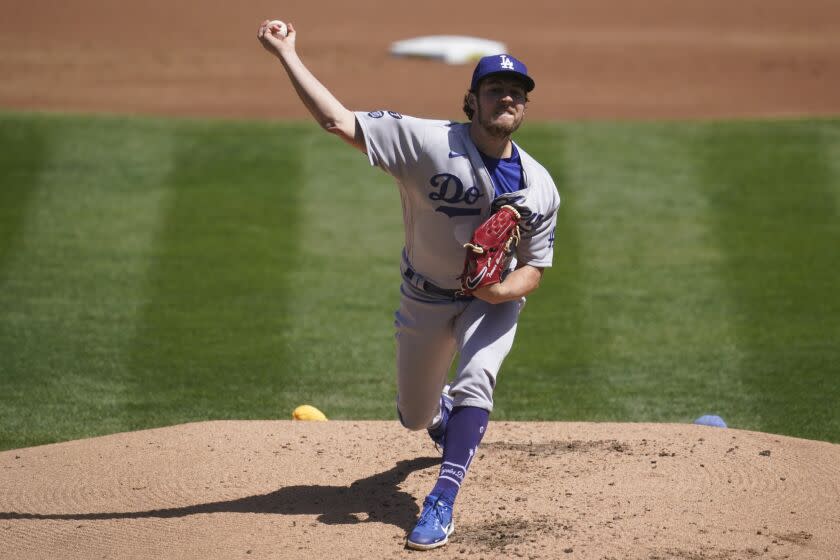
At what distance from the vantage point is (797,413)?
716 cm

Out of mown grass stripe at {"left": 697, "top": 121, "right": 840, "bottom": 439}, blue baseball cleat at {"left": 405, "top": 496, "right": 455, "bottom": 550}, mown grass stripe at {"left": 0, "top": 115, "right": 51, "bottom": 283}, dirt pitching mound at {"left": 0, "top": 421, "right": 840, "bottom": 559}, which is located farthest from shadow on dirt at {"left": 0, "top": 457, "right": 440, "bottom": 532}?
mown grass stripe at {"left": 0, "top": 115, "right": 51, "bottom": 283}

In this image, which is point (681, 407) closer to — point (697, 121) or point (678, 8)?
point (697, 121)

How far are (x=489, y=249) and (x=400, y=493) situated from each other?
128 cm

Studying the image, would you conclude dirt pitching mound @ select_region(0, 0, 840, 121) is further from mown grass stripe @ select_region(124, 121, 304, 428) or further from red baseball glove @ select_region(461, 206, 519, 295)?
red baseball glove @ select_region(461, 206, 519, 295)

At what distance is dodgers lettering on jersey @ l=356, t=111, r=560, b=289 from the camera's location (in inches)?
A: 186

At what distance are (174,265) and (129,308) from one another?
82 cm

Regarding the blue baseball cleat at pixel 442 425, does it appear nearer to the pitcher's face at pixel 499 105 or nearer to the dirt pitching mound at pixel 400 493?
the dirt pitching mound at pixel 400 493

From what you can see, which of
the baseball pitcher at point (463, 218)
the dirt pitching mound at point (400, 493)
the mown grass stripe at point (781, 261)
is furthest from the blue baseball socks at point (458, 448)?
the mown grass stripe at point (781, 261)

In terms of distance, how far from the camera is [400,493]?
5.24 meters

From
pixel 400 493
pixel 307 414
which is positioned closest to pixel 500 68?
pixel 400 493

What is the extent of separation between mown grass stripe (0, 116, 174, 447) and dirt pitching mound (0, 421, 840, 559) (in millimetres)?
1231

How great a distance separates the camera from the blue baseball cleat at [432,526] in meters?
4.52

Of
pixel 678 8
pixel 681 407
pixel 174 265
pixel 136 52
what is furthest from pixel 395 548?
pixel 678 8

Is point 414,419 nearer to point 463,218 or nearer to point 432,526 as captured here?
point 432,526
